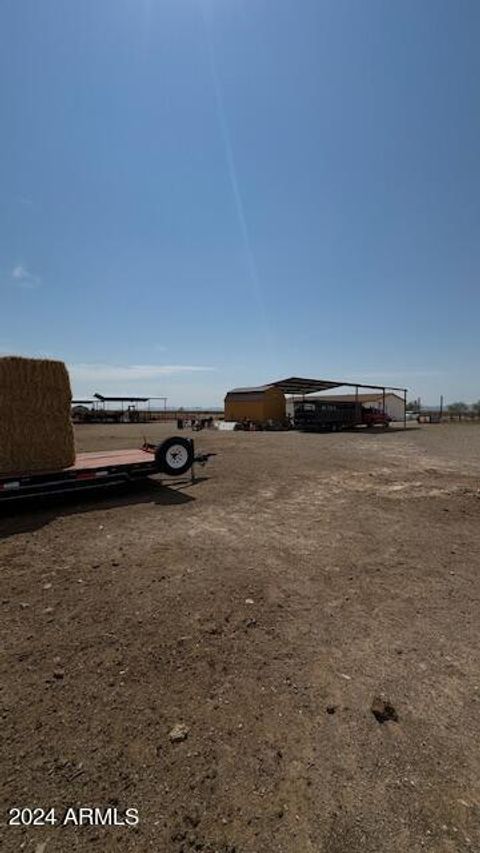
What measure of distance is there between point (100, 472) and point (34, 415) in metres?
1.61

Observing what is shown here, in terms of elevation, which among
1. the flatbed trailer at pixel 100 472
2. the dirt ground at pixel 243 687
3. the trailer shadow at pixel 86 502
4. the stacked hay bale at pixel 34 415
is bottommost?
the dirt ground at pixel 243 687

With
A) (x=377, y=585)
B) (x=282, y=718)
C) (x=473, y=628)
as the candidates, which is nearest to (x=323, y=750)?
(x=282, y=718)

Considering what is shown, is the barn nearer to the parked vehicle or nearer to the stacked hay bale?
the parked vehicle

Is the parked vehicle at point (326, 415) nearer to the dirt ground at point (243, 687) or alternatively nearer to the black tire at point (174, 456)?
the black tire at point (174, 456)

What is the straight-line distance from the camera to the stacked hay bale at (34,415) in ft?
23.9

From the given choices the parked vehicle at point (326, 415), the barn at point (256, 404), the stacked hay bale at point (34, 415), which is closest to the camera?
the stacked hay bale at point (34, 415)

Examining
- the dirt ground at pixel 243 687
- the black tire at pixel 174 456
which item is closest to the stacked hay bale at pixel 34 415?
the dirt ground at pixel 243 687

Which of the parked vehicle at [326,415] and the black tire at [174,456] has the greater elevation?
the parked vehicle at [326,415]

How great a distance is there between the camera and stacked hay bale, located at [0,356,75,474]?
287 inches

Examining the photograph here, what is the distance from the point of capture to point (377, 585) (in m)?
4.62

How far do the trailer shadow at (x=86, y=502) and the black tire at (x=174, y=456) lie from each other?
470 millimetres

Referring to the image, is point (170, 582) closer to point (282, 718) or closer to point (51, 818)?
point (282, 718)

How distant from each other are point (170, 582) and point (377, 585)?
2.30m

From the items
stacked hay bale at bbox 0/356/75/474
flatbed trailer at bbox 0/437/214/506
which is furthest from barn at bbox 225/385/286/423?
stacked hay bale at bbox 0/356/75/474
